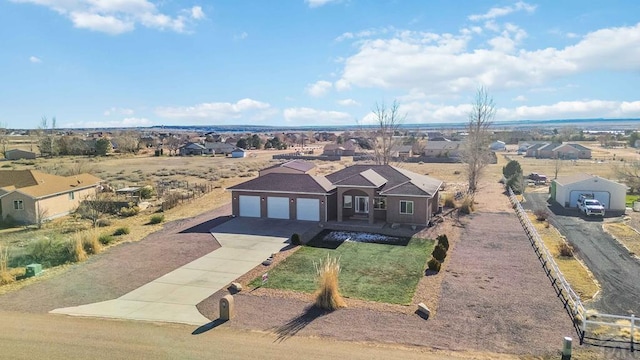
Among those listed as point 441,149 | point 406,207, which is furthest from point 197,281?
point 441,149

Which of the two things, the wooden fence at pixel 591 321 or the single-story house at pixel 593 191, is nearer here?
the wooden fence at pixel 591 321

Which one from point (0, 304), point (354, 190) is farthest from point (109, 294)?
point (354, 190)

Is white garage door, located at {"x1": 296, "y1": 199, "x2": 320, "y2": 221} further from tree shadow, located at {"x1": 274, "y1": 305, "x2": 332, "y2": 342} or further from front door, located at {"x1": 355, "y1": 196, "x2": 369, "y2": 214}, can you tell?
tree shadow, located at {"x1": 274, "y1": 305, "x2": 332, "y2": 342}

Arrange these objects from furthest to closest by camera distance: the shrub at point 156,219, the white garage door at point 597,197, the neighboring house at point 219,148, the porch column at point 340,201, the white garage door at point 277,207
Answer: the neighboring house at point 219,148 → the white garage door at point 597,197 → the white garage door at point 277,207 → the shrub at point 156,219 → the porch column at point 340,201

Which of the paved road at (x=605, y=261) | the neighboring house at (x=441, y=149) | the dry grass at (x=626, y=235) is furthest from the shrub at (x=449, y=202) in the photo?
the neighboring house at (x=441, y=149)

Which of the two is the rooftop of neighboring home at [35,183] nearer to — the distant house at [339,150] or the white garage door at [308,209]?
the white garage door at [308,209]
